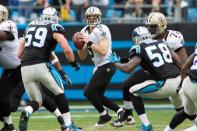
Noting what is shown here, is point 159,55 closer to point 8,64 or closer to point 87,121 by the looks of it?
point 8,64

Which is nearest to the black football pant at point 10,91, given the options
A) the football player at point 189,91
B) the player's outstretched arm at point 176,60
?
the player's outstretched arm at point 176,60

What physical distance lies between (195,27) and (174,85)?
613cm

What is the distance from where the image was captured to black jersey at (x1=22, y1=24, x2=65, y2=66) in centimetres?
929

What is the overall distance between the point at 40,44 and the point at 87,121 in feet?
8.38

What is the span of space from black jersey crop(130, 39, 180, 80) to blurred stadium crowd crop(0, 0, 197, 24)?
235 inches

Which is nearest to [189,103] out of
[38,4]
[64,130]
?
[64,130]

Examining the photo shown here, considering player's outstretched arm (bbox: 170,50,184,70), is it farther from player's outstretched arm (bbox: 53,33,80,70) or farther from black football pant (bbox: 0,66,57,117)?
black football pant (bbox: 0,66,57,117)

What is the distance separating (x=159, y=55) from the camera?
30.1ft

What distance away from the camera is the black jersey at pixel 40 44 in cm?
929

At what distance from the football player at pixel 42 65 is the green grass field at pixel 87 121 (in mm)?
1099

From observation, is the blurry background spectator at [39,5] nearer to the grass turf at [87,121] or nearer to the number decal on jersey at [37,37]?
the grass turf at [87,121]

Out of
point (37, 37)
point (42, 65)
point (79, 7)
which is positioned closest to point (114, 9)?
point (79, 7)

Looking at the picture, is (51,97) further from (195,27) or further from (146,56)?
(195,27)

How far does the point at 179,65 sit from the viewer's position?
9.45 m
